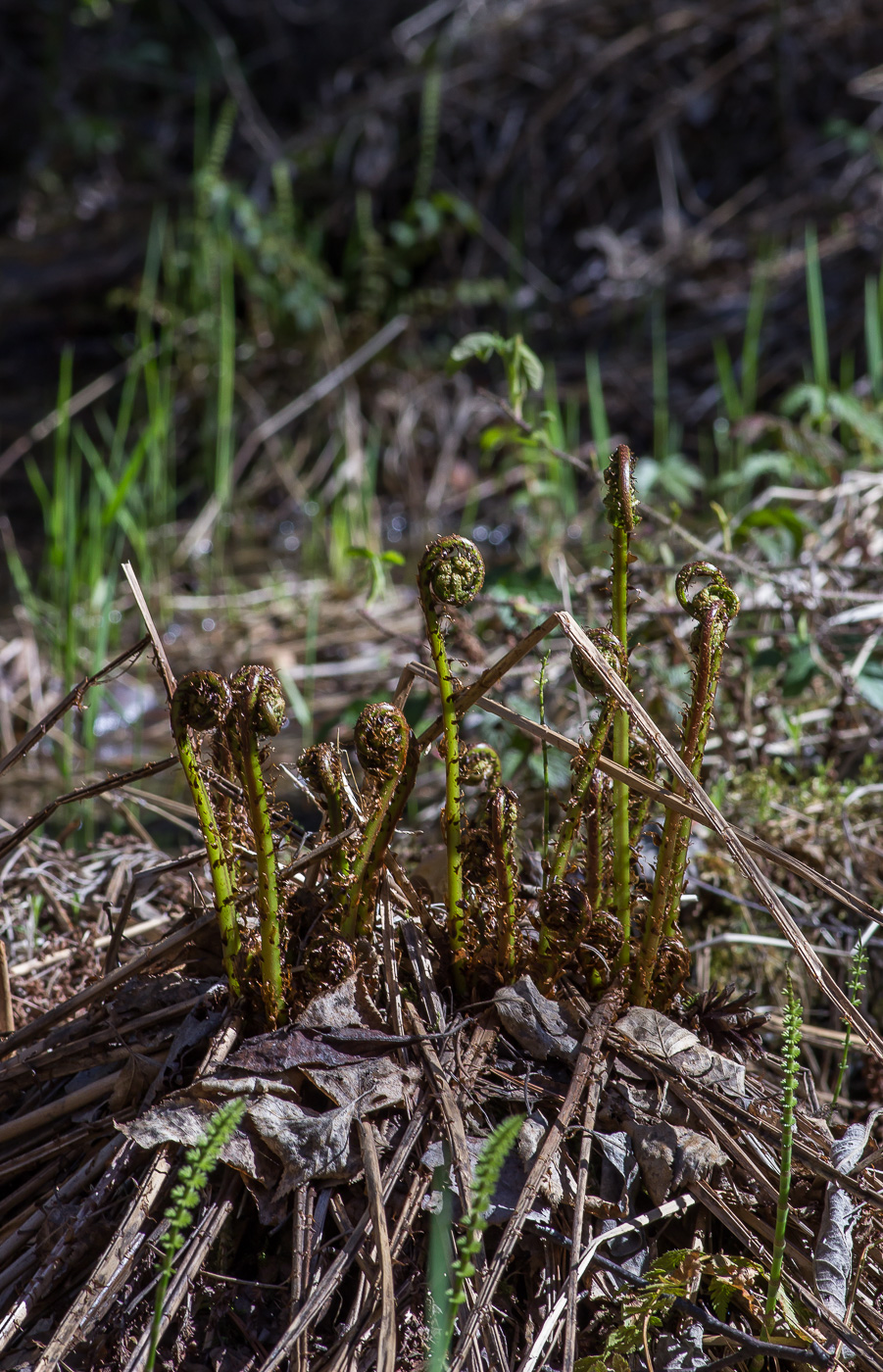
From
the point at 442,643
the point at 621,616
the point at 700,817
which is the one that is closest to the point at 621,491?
the point at 621,616

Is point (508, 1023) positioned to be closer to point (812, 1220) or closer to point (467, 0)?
point (812, 1220)

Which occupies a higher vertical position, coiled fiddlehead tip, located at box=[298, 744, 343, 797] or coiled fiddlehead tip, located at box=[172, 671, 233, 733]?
coiled fiddlehead tip, located at box=[172, 671, 233, 733]

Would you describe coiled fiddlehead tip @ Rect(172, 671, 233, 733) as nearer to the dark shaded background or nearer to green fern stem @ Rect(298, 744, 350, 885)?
green fern stem @ Rect(298, 744, 350, 885)

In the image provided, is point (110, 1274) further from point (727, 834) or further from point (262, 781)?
point (727, 834)

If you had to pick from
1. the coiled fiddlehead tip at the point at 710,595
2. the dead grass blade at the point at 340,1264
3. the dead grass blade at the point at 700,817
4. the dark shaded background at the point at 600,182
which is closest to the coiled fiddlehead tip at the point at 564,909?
the dead grass blade at the point at 700,817

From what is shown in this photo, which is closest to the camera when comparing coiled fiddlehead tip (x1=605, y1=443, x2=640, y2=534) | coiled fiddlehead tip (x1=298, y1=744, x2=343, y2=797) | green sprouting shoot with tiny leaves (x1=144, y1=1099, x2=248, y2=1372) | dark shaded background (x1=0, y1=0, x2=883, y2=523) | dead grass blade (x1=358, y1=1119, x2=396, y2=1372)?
green sprouting shoot with tiny leaves (x1=144, y1=1099, x2=248, y2=1372)

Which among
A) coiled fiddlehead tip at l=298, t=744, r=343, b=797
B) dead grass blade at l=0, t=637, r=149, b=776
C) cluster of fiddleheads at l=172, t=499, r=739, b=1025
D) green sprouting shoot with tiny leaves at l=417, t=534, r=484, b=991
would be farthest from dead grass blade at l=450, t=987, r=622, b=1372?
dead grass blade at l=0, t=637, r=149, b=776

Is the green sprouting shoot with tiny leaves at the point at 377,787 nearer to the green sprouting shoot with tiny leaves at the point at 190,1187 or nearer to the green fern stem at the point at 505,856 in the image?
the green fern stem at the point at 505,856
